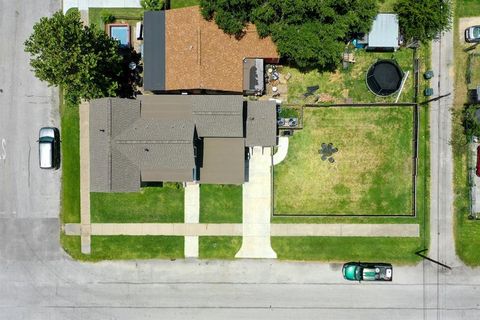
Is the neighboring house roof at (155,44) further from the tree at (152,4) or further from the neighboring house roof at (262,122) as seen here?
the neighboring house roof at (262,122)

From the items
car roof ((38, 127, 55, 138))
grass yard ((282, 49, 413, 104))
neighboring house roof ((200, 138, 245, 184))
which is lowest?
neighboring house roof ((200, 138, 245, 184))

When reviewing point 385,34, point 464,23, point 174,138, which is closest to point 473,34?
point 464,23

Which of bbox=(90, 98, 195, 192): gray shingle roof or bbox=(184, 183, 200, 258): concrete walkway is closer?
bbox=(90, 98, 195, 192): gray shingle roof

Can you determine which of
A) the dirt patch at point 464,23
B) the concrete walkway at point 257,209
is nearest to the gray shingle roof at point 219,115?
the concrete walkway at point 257,209

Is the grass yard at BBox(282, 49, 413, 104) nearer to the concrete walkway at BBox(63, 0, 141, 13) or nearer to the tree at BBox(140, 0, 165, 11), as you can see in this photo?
the tree at BBox(140, 0, 165, 11)

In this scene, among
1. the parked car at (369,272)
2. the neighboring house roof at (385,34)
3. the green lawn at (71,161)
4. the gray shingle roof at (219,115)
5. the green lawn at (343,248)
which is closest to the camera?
the gray shingle roof at (219,115)

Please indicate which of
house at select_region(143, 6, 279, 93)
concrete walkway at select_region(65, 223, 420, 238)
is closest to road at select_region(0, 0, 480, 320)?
concrete walkway at select_region(65, 223, 420, 238)

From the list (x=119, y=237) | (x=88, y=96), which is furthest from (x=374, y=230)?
(x=88, y=96)
